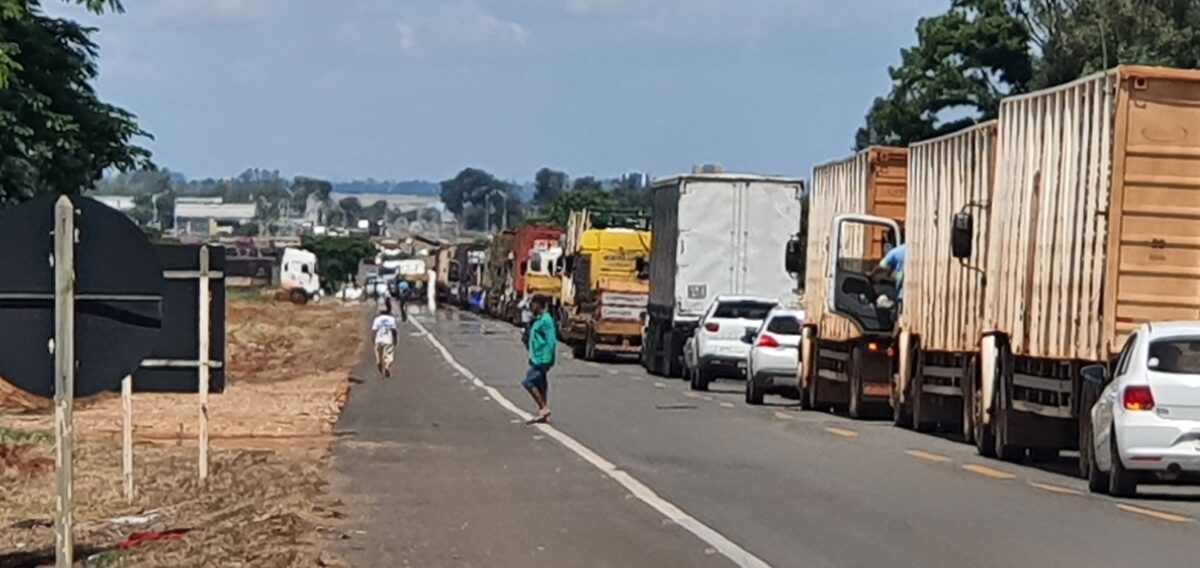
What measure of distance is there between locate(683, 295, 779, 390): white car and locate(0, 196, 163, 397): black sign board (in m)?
28.4

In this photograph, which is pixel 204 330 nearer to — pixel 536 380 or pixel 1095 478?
pixel 1095 478

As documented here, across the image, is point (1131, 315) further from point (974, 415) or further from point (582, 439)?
point (582, 439)

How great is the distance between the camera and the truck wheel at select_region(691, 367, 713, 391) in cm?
4044

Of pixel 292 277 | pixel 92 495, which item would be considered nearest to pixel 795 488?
pixel 92 495

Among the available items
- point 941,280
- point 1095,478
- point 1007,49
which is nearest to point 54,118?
point 941,280

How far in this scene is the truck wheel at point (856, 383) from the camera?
1235 inches

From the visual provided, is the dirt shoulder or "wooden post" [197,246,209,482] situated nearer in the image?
the dirt shoulder

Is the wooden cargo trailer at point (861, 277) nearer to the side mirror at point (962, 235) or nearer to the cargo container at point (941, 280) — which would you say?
the cargo container at point (941, 280)

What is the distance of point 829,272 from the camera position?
31.8 metres

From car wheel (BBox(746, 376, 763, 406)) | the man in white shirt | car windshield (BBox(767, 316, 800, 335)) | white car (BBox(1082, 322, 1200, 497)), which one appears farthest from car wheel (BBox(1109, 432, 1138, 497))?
the man in white shirt

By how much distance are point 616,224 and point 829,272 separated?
3067 centimetres

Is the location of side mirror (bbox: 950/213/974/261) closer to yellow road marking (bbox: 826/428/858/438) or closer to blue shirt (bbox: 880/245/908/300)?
yellow road marking (bbox: 826/428/858/438)

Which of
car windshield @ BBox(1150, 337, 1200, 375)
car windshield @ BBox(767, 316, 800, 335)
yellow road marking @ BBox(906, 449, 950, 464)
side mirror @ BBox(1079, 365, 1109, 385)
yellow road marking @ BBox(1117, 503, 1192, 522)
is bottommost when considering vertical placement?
yellow road marking @ BBox(906, 449, 950, 464)

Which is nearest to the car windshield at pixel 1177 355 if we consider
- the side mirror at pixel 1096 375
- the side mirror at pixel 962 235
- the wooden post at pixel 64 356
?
the side mirror at pixel 1096 375
